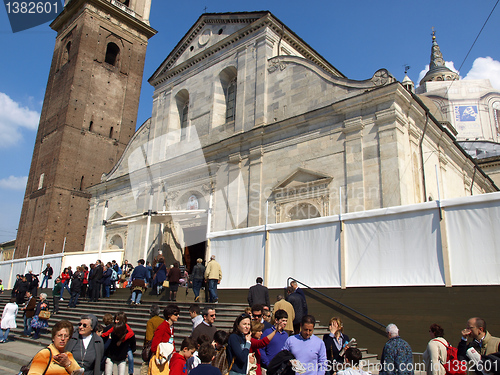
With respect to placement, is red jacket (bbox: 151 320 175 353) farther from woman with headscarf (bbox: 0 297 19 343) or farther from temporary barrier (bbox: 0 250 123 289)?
temporary barrier (bbox: 0 250 123 289)

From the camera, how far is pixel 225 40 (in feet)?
71.2

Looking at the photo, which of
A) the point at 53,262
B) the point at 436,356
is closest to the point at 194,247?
the point at 53,262

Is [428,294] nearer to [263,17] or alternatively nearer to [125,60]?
[263,17]

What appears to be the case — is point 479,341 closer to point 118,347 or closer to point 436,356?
point 436,356

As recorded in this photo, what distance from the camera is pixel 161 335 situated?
5840 mm

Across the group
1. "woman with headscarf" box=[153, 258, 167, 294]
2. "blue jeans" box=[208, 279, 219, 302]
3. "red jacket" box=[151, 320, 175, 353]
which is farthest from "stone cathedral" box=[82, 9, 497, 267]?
"red jacket" box=[151, 320, 175, 353]

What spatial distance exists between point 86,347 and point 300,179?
12.3 metres

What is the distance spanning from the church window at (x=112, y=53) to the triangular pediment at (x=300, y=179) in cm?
2892

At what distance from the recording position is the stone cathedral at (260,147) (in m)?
14.9

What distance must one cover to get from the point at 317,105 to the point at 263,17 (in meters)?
5.90

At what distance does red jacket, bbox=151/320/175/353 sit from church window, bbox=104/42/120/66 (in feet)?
124

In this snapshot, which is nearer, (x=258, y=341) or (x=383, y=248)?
(x=258, y=341)

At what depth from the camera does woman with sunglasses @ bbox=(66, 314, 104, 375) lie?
501cm

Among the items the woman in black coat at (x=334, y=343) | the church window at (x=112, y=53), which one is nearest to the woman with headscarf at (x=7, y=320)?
the woman in black coat at (x=334, y=343)
